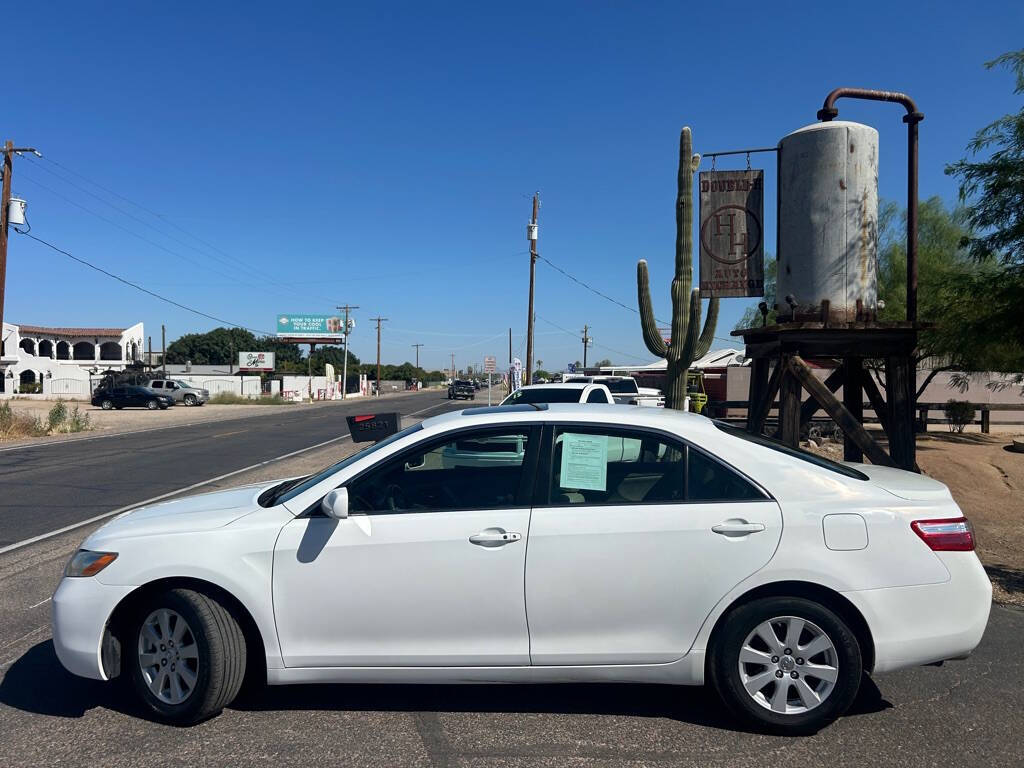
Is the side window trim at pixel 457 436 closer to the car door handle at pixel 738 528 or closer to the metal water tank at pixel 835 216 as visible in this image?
the car door handle at pixel 738 528

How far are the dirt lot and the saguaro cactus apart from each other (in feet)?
14.5

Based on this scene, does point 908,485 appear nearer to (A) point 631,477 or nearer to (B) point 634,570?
(A) point 631,477

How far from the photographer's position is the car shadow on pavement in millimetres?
4008

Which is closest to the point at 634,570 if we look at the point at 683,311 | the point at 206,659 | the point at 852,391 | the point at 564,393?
the point at 206,659

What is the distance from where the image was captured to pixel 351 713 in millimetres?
3967

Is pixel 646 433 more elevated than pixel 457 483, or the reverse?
pixel 646 433

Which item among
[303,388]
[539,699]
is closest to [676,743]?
[539,699]

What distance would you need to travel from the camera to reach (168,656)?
385 centimetres

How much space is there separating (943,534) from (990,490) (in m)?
10.5

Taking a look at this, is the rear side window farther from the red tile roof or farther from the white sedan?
the red tile roof

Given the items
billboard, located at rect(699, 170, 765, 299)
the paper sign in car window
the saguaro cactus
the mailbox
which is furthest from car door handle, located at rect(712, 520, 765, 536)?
the saguaro cactus

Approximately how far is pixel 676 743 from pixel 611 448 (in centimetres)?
143

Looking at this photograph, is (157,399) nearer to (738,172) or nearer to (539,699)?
(738,172)

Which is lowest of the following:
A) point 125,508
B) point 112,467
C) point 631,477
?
point 112,467
